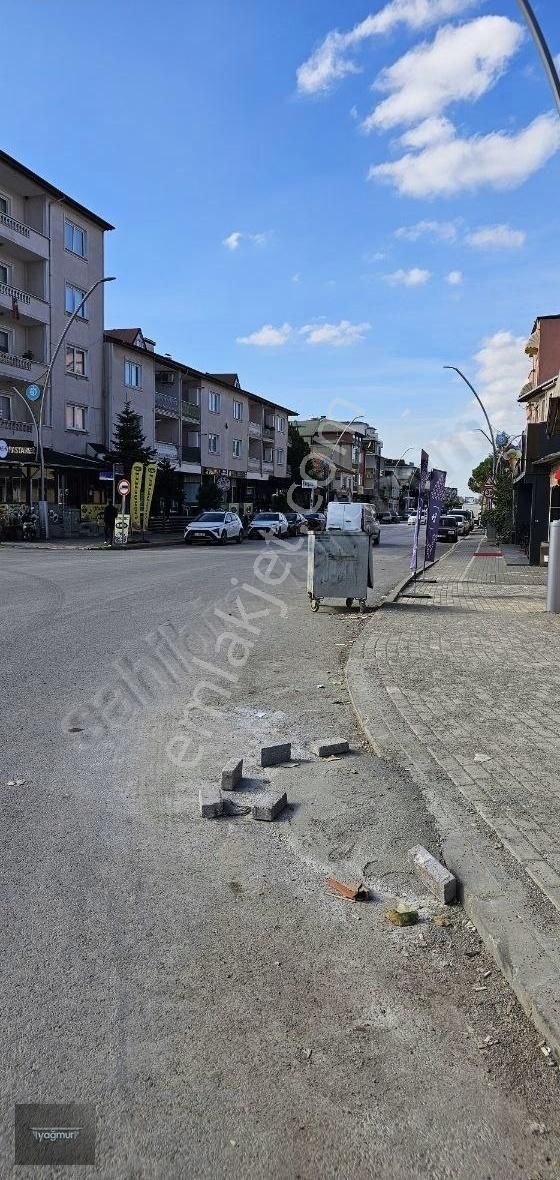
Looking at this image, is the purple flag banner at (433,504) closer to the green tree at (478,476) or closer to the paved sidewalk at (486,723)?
the paved sidewalk at (486,723)

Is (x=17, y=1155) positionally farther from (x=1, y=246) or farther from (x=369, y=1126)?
(x=1, y=246)

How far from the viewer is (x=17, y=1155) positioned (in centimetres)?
217

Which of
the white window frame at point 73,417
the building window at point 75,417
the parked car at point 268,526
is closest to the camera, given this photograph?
the white window frame at point 73,417

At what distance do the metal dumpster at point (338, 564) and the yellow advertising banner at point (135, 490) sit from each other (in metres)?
20.8

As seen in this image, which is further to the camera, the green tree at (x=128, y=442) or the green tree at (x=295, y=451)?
the green tree at (x=295, y=451)

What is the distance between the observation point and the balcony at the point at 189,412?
52166 millimetres

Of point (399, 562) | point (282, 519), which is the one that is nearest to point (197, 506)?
point (282, 519)

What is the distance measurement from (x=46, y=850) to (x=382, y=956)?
5.87 feet

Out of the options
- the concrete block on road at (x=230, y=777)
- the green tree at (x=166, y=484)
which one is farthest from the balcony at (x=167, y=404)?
the concrete block on road at (x=230, y=777)

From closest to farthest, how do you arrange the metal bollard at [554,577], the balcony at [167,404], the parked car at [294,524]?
1. the metal bollard at [554,577]
2. the parked car at [294,524]
3. the balcony at [167,404]

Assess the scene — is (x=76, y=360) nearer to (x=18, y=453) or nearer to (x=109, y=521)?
(x=18, y=453)

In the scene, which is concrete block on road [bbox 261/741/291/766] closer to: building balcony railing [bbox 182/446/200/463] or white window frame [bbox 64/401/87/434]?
white window frame [bbox 64/401/87/434]

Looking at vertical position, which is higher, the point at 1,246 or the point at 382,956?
the point at 1,246

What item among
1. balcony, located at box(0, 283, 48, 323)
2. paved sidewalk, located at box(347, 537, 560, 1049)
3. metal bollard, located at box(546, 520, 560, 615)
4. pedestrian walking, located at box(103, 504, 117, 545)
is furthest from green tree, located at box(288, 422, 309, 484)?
paved sidewalk, located at box(347, 537, 560, 1049)
